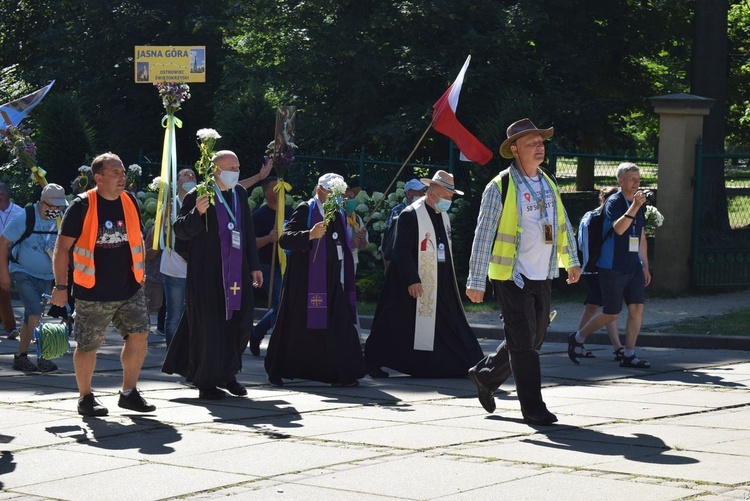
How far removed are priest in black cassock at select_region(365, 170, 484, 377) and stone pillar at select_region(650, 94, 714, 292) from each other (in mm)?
7318

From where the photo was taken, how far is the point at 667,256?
1827 cm

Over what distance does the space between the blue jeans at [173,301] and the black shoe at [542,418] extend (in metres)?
4.90

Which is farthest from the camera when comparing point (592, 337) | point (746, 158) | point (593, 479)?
point (746, 158)

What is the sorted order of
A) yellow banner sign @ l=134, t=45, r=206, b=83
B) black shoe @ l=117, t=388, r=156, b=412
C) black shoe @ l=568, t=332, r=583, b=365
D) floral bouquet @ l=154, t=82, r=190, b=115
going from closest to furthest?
black shoe @ l=117, t=388, r=156, b=412
floral bouquet @ l=154, t=82, r=190, b=115
black shoe @ l=568, t=332, r=583, b=365
yellow banner sign @ l=134, t=45, r=206, b=83

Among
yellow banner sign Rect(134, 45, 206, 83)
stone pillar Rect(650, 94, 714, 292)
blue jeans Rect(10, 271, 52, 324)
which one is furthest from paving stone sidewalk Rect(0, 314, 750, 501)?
stone pillar Rect(650, 94, 714, 292)

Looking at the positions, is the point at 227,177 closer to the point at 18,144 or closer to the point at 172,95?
the point at 172,95

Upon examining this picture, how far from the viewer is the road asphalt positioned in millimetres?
6383

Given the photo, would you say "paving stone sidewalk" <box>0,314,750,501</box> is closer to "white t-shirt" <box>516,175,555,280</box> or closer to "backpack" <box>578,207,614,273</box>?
"white t-shirt" <box>516,175,555,280</box>

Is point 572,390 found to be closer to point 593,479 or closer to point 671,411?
point 671,411

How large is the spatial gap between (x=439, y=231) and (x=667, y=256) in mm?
7772

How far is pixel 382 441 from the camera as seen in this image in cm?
772

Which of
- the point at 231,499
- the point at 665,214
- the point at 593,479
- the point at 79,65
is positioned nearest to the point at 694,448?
the point at 593,479

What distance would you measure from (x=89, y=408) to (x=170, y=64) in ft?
18.3

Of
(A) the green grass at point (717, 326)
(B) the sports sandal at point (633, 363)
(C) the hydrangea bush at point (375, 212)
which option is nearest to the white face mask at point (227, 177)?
(B) the sports sandal at point (633, 363)
